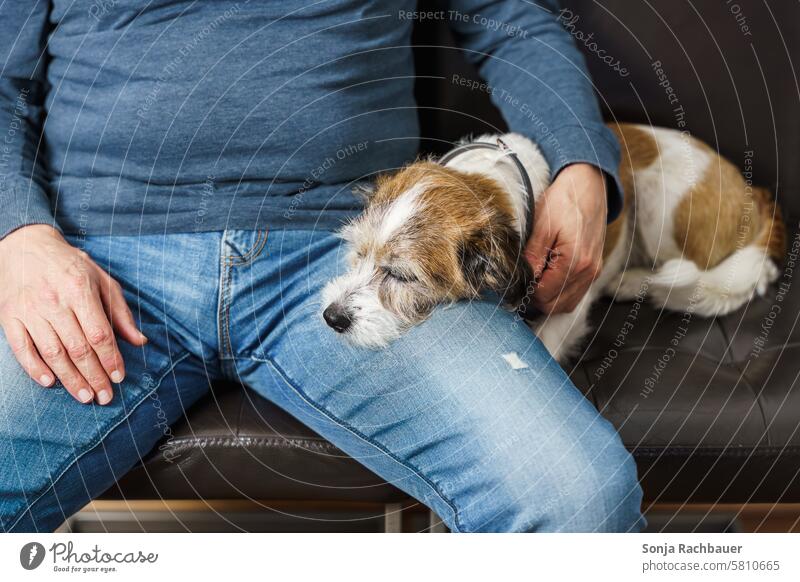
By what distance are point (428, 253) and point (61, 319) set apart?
0.68m

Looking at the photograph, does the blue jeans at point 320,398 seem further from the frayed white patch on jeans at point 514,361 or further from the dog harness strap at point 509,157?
the dog harness strap at point 509,157

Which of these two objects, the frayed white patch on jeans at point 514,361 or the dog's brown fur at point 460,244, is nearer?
the frayed white patch on jeans at point 514,361

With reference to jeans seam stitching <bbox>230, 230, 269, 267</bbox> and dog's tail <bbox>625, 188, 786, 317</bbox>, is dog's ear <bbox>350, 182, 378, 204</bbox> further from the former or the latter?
dog's tail <bbox>625, 188, 786, 317</bbox>

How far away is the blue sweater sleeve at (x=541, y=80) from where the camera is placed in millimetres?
1247

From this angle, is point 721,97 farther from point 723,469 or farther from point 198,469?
point 198,469

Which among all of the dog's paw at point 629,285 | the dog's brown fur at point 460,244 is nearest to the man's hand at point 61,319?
the dog's brown fur at point 460,244

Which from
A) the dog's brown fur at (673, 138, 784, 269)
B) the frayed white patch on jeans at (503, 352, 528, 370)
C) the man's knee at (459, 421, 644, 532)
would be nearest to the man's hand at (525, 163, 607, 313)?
the frayed white patch on jeans at (503, 352, 528, 370)

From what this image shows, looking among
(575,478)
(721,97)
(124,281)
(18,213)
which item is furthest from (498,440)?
(721,97)

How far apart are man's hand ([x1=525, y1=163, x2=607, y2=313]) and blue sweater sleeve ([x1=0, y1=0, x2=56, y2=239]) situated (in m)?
0.98

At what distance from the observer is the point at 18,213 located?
3.56 ft

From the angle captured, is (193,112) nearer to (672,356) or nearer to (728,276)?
(672,356)

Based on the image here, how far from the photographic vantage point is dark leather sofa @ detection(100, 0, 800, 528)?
121cm

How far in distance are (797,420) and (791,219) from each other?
790 millimetres

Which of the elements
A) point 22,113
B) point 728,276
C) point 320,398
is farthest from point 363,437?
point 728,276
